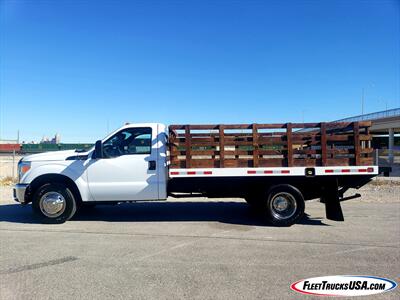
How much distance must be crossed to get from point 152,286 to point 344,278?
247 cm

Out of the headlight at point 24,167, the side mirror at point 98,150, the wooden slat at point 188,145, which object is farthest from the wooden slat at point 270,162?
the headlight at point 24,167

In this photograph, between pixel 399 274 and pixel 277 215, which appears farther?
pixel 277 215

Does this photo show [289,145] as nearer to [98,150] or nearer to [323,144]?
[323,144]

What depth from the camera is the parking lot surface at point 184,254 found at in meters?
4.14

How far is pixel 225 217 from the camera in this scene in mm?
8367

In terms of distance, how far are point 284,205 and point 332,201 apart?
1098 millimetres

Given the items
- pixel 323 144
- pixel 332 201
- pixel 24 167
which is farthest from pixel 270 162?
pixel 24 167

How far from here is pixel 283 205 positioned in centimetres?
755

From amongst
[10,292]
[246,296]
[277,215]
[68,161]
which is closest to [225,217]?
[277,215]

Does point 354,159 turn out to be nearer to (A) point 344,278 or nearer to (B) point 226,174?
(B) point 226,174

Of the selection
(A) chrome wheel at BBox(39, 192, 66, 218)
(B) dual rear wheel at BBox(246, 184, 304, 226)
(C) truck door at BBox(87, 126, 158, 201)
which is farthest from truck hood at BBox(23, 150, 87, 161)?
(B) dual rear wheel at BBox(246, 184, 304, 226)

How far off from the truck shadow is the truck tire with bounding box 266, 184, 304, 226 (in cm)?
34

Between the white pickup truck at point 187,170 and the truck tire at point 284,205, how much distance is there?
21 mm

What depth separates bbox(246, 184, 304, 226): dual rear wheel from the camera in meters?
7.43
